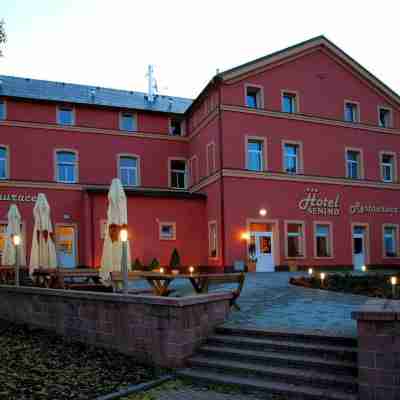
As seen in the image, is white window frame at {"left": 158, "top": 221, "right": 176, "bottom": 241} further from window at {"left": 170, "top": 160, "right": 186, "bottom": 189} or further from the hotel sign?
the hotel sign

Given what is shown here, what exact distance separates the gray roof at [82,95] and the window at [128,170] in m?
2.96

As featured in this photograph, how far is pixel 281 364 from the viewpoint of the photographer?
7055 millimetres

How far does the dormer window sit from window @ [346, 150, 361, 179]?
48.5ft

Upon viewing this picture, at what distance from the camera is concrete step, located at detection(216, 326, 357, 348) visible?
7.12 m

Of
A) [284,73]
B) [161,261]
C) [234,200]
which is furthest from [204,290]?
[284,73]

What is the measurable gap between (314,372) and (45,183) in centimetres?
2141

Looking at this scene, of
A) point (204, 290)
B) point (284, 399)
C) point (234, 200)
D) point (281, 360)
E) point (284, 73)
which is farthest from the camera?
point (284, 73)

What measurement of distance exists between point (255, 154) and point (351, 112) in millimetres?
6551

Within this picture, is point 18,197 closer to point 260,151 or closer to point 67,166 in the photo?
point 67,166

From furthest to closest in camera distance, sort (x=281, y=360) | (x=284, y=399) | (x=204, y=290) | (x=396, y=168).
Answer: (x=396, y=168) → (x=204, y=290) → (x=281, y=360) → (x=284, y=399)

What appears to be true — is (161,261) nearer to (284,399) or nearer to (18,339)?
(18,339)

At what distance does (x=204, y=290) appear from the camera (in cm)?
1064

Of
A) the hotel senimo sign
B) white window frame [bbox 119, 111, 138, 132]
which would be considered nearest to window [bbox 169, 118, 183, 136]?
white window frame [bbox 119, 111, 138, 132]

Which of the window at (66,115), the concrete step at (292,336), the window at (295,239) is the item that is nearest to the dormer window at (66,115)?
the window at (66,115)
